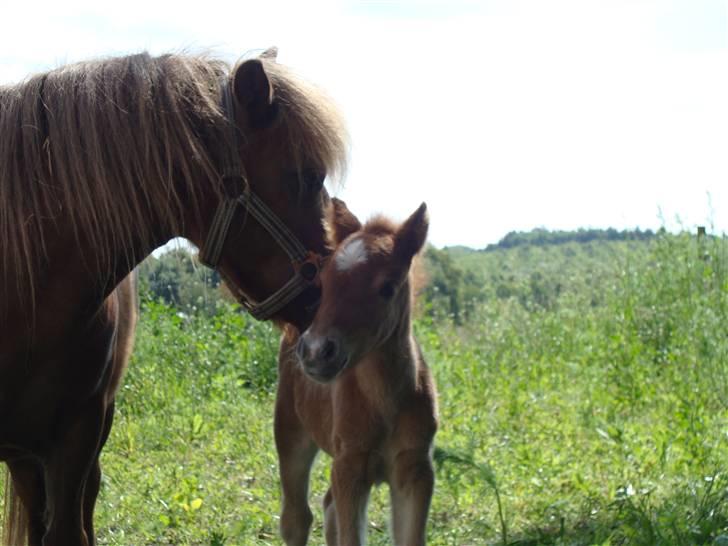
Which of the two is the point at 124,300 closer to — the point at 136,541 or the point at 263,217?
the point at 263,217

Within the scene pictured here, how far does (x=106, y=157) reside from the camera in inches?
122

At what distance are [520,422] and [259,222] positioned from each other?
4.42m

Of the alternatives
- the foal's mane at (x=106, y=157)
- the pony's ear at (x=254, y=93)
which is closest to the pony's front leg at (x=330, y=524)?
the foal's mane at (x=106, y=157)

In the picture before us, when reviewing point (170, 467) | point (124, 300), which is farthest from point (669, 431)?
point (124, 300)

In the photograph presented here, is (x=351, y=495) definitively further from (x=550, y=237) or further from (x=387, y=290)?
(x=550, y=237)

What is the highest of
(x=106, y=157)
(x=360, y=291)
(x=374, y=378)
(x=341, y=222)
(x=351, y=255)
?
(x=106, y=157)

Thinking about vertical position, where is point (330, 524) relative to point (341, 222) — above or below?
below

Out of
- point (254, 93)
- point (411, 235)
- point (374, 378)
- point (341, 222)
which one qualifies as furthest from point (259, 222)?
point (374, 378)

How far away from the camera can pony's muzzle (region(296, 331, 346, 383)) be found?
3.51 metres

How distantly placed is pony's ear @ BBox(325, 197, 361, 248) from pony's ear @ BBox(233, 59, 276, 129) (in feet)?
2.24

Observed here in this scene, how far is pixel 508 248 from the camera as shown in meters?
22.4

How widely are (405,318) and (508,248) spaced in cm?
1844

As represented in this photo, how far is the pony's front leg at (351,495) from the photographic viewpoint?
3.89 meters

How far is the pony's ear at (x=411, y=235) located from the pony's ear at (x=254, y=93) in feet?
3.12
